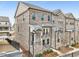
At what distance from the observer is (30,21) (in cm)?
209

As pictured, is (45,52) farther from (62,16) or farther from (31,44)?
(62,16)

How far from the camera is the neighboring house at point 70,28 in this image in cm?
219

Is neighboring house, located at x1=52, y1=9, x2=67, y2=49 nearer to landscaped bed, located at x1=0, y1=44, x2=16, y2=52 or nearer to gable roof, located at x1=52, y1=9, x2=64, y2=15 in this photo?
gable roof, located at x1=52, y1=9, x2=64, y2=15

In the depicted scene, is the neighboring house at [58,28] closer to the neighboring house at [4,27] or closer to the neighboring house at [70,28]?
the neighboring house at [70,28]

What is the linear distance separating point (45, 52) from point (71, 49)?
0.37 meters

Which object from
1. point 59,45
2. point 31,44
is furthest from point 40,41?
point 59,45

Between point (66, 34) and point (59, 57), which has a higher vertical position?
point (66, 34)

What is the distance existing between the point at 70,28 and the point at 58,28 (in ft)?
0.58

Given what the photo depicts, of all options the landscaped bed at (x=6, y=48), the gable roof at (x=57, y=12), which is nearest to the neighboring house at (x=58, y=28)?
the gable roof at (x=57, y=12)

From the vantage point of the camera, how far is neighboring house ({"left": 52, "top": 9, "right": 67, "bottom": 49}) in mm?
2182

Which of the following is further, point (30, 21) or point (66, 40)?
point (66, 40)

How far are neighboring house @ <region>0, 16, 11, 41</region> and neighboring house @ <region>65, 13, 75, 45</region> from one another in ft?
2.69

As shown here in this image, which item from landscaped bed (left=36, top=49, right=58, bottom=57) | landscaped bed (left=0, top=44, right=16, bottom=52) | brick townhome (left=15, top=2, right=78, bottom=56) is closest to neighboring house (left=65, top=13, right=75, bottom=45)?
brick townhome (left=15, top=2, right=78, bottom=56)

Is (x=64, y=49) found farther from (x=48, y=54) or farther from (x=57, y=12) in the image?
(x=57, y=12)
